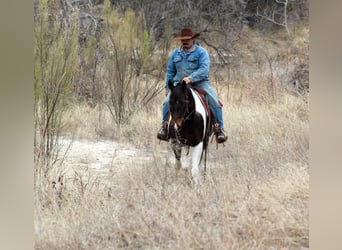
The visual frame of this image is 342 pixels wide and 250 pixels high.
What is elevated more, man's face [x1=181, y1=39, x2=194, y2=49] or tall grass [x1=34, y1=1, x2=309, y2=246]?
man's face [x1=181, y1=39, x2=194, y2=49]

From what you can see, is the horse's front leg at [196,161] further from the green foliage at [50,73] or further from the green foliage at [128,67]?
the green foliage at [50,73]

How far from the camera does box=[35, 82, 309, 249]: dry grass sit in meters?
3.23

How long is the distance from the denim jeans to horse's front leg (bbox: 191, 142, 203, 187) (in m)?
0.24

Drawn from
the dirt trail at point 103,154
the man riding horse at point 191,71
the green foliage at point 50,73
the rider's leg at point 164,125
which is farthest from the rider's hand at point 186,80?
the green foliage at point 50,73

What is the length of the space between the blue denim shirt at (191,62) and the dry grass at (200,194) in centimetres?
22

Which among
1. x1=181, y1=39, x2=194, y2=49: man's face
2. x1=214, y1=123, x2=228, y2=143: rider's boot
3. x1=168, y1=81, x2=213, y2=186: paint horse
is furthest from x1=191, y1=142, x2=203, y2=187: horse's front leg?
x1=181, y1=39, x2=194, y2=49: man's face

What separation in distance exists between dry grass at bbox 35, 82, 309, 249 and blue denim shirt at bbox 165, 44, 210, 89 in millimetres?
216

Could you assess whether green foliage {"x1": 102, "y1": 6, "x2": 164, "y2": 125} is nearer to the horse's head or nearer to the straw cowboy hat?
the horse's head

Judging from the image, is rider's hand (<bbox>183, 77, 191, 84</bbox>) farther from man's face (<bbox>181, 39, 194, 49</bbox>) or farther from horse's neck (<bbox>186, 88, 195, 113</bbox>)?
man's face (<bbox>181, 39, 194, 49</bbox>)

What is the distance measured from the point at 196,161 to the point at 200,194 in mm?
243

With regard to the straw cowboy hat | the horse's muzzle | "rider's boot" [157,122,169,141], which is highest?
the straw cowboy hat

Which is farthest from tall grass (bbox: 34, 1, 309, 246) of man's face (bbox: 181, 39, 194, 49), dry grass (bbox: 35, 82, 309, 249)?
man's face (bbox: 181, 39, 194, 49)

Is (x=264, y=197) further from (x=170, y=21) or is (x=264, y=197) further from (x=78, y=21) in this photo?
(x=78, y=21)

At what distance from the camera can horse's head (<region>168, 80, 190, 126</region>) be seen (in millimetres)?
3299
